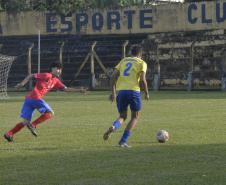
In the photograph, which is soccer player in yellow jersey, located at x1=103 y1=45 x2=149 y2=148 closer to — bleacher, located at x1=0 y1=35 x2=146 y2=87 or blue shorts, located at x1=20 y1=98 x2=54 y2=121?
blue shorts, located at x1=20 y1=98 x2=54 y2=121

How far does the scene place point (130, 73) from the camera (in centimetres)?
1442

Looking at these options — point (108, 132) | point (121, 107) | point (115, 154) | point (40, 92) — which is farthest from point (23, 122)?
point (115, 154)

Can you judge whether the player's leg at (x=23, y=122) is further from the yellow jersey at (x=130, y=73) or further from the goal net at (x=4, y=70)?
the goal net at (x=4, y=70)

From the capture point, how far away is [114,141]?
15.1 meters

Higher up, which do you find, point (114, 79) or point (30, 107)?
point (114, 79)

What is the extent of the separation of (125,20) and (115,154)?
37.0 m

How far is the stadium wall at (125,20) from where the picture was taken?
47.2 meters

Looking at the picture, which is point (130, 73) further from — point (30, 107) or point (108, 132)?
point (30, 107)

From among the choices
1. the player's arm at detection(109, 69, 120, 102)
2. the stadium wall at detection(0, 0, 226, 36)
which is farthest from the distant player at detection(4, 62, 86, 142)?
the stadium wall at detection(0, 0, 226, 36)

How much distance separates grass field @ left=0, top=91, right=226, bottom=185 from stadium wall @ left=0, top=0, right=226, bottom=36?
26116mm

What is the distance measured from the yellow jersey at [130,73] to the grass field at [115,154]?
1100 millimetres

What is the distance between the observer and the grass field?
10156 mm

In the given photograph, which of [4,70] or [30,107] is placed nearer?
[30,107]

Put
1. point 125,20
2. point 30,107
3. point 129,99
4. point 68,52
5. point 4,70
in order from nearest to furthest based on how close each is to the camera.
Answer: point 129,99 < point 30,107 < point 4,70 < point 125,20 < point 68,52
